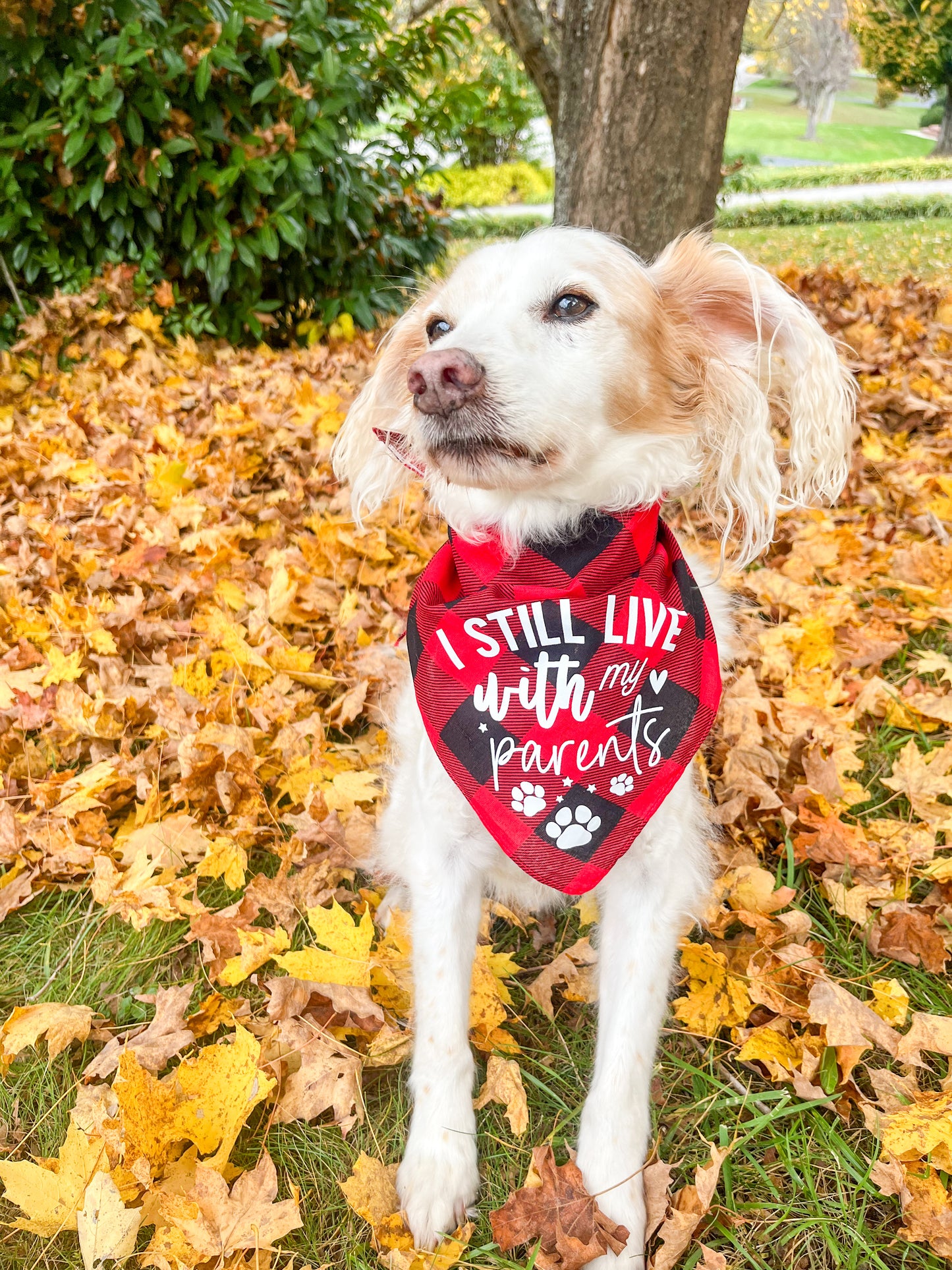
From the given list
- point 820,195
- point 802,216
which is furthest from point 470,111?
point 820,195

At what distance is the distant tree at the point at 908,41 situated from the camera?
9079 mm

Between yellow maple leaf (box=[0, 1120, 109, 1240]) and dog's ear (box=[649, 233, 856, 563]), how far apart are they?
1787mm

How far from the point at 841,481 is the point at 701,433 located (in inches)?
13.4

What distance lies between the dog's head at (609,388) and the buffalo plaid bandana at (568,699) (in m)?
0.15

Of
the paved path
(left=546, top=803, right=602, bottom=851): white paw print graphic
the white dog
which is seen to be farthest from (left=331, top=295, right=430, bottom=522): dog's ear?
the paved path

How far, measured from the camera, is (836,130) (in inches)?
903

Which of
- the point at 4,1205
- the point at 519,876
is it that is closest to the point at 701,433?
the point at 519,876

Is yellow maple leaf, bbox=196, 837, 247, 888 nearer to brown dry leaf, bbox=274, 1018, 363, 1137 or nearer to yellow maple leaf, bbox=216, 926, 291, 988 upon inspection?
yellow maple leaf, bbox=216, 926, 291, 988

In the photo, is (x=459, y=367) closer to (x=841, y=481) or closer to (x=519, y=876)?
(x=841, y=481)

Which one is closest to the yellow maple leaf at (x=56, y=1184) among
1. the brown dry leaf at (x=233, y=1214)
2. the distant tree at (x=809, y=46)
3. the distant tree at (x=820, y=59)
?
the brown dry leaf at (x=233, y=1214)

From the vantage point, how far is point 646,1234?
1.63 m

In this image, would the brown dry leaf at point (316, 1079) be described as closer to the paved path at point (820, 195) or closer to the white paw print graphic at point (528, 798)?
the white paw print graphic at point (528, 798)

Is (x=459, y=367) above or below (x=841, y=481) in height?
above

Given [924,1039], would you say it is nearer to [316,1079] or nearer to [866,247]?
[316,1079]
